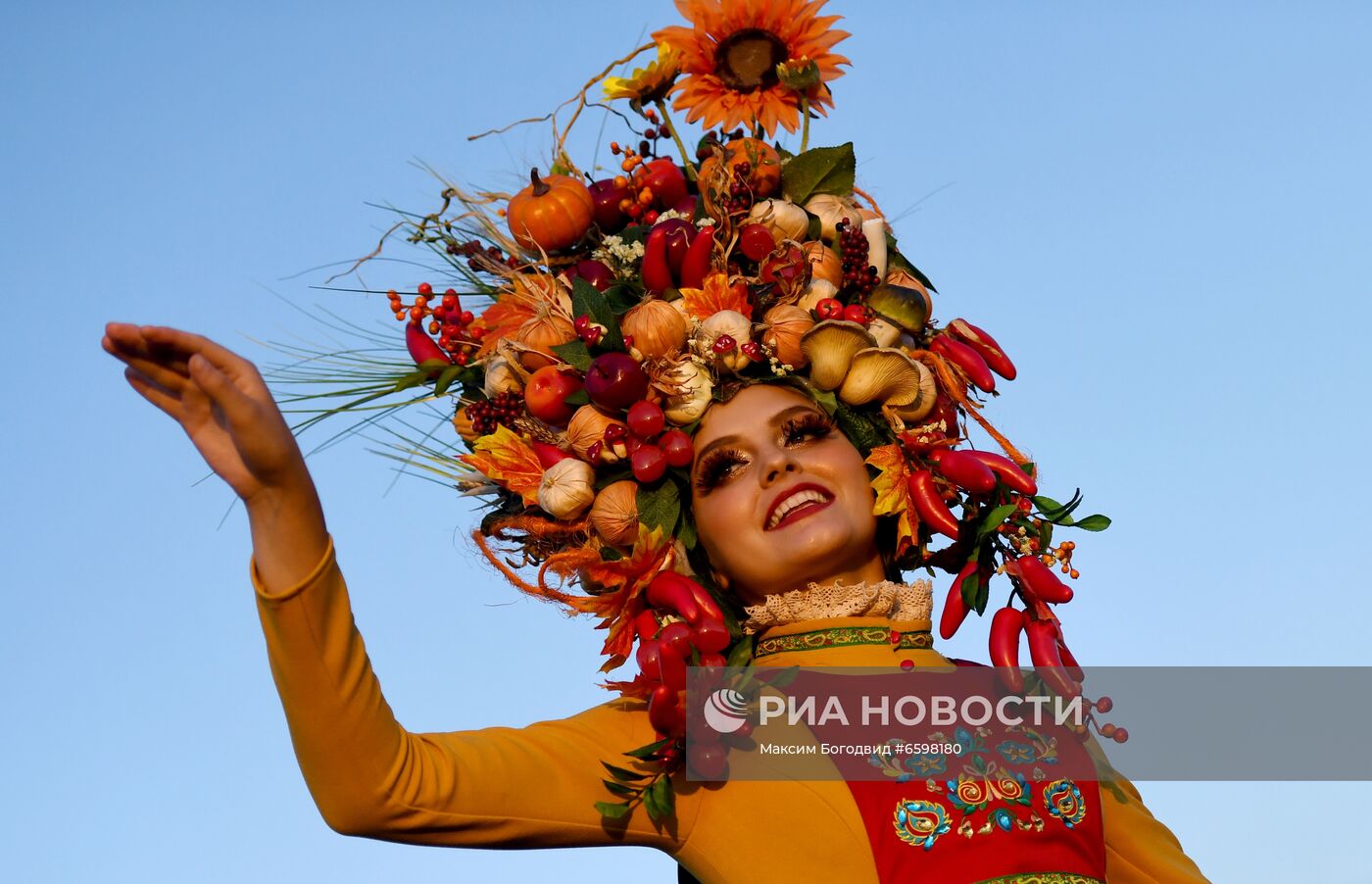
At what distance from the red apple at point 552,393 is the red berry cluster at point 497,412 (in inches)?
1.8

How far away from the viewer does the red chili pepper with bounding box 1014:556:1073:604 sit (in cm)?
532

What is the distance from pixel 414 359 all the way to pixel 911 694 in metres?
1.93

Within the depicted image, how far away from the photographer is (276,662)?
4.23 metres

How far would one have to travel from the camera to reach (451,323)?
5840 mm

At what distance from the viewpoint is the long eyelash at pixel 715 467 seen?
5430 millimetres

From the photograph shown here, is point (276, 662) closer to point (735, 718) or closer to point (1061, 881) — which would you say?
point (735, 718)

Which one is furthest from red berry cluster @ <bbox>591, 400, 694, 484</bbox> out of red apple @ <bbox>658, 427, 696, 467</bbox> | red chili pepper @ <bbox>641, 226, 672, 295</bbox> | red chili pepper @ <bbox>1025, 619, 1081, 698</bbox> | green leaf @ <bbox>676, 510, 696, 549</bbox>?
red chili pepper @ <bbox>1025, 619, 1081, 698</bbox>

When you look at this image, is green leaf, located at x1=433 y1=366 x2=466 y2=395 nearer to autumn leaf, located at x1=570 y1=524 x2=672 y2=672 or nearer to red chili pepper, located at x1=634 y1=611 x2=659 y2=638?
autumn leaf, located at x1=570 y1=524 x2=672 y2=672

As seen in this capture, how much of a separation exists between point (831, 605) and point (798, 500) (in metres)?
0.33

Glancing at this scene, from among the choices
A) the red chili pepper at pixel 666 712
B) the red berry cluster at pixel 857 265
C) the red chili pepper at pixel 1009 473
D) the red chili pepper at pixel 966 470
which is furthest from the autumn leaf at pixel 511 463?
the red chili pepper at pixel 1009 473

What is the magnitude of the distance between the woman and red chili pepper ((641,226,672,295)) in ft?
1.46

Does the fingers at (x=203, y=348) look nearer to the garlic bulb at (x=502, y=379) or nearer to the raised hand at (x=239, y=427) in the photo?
the raised hand at (x=239, y=427)

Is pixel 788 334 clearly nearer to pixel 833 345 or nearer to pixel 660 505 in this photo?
pixel 833 345

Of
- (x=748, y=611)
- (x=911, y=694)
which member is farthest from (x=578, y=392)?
(x=911, y=694)
